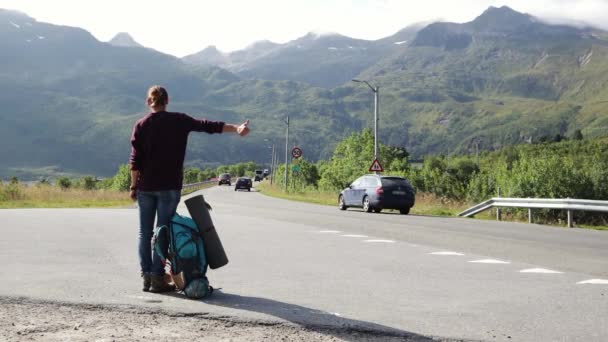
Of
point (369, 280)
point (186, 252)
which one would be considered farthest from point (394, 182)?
point (186, 252)

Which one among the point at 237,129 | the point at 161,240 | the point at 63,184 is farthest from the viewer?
the point at 63,184

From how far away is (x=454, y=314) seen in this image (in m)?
6.64

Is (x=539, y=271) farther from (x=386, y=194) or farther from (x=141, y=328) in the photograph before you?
(x=386, y=194)

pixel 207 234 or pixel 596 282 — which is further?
pixel 596 282

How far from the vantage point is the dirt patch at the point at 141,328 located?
18.0 feet

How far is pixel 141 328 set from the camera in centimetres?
576

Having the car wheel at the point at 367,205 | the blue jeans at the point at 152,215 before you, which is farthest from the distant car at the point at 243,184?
the blue jeans at the point at 152,215

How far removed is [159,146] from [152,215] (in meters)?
0.71

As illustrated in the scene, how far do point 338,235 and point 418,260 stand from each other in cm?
516

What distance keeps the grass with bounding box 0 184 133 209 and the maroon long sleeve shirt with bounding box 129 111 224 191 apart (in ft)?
88.1

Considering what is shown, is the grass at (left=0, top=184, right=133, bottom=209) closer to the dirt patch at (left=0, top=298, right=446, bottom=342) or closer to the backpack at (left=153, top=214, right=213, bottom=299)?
the backpack at (left=153, top=214, right=213, bottom=299)

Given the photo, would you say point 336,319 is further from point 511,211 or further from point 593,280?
point 511,211

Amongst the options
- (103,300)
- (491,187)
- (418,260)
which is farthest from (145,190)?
(491,187)

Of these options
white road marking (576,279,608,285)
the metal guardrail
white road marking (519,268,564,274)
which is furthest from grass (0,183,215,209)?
white road marking (576,279,608,285)
